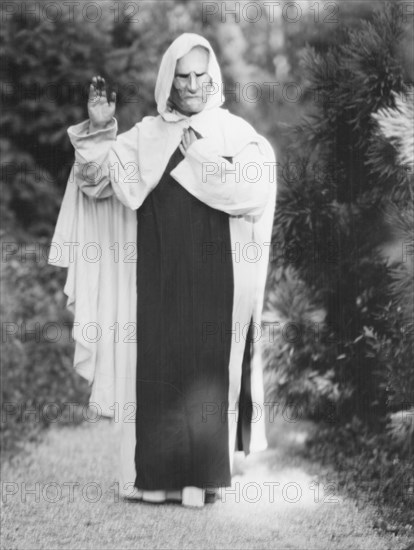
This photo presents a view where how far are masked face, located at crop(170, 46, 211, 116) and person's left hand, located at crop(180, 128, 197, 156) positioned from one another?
0.36 ft

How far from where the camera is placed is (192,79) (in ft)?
16.3

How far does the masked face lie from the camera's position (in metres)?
4.96

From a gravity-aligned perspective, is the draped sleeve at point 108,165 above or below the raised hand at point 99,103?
below

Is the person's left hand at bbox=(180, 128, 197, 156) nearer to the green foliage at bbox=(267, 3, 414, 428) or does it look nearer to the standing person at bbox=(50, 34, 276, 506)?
the standing person at bbox=(50, 34, 276, 506)

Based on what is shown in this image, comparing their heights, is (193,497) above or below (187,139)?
below

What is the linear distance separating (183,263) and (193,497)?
1.13m

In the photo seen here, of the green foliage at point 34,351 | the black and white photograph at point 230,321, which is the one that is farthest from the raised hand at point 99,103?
the green foliage at point 34,351

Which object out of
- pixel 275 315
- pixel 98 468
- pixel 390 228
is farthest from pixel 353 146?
pixel 98 468

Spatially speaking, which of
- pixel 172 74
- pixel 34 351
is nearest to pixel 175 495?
pixel 172 74

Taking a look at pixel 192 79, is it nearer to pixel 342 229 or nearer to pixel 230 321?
pixel 230 321

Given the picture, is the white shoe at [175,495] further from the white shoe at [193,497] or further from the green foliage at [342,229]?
the green foliage at [342,229]

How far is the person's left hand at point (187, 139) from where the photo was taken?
5.03 m

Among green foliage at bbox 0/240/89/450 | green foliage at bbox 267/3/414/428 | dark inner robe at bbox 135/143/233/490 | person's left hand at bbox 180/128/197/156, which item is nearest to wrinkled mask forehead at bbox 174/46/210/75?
person's left hand at bbox 180/128/197/156

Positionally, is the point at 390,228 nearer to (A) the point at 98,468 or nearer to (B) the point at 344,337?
(B) the point at 344,337
